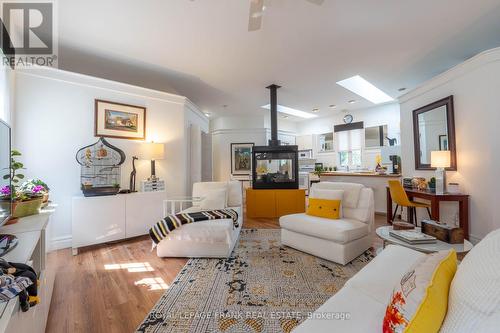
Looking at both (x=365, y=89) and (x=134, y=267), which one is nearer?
(x=134, y=267)

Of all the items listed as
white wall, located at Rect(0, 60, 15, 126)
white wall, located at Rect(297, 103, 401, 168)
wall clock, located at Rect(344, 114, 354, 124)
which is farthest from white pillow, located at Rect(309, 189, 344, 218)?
wall clock, located at Rect(344, 114, 354, 124)

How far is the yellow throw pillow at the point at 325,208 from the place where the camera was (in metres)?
2.60

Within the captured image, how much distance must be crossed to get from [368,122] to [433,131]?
2.93 metres

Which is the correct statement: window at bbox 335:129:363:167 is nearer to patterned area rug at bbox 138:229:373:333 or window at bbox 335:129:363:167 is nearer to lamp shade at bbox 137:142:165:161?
patterned area rug at bbox 138:229:373:333

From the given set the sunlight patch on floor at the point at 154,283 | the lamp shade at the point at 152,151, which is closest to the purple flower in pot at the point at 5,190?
the sunlight patch on floor at the point at 154,283

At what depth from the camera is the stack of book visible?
175 centimetres

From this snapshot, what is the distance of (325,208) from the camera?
266cm

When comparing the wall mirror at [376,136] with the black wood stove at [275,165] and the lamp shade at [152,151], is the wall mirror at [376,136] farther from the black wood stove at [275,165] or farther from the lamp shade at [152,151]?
the lamp shade at [152,151]

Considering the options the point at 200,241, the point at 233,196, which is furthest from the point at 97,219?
the point at 233,196

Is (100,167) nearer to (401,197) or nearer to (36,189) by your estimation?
(36,189)

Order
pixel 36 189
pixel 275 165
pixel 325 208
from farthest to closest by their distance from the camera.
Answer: pixel 275 165
pixel 325 208
pixel 36 189

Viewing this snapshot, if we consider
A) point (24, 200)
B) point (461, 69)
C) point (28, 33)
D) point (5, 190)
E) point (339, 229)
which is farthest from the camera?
point (461, 69)

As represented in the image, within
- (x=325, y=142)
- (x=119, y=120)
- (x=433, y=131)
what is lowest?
(x=433, y=131)

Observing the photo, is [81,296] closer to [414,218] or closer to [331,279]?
[331,279]
